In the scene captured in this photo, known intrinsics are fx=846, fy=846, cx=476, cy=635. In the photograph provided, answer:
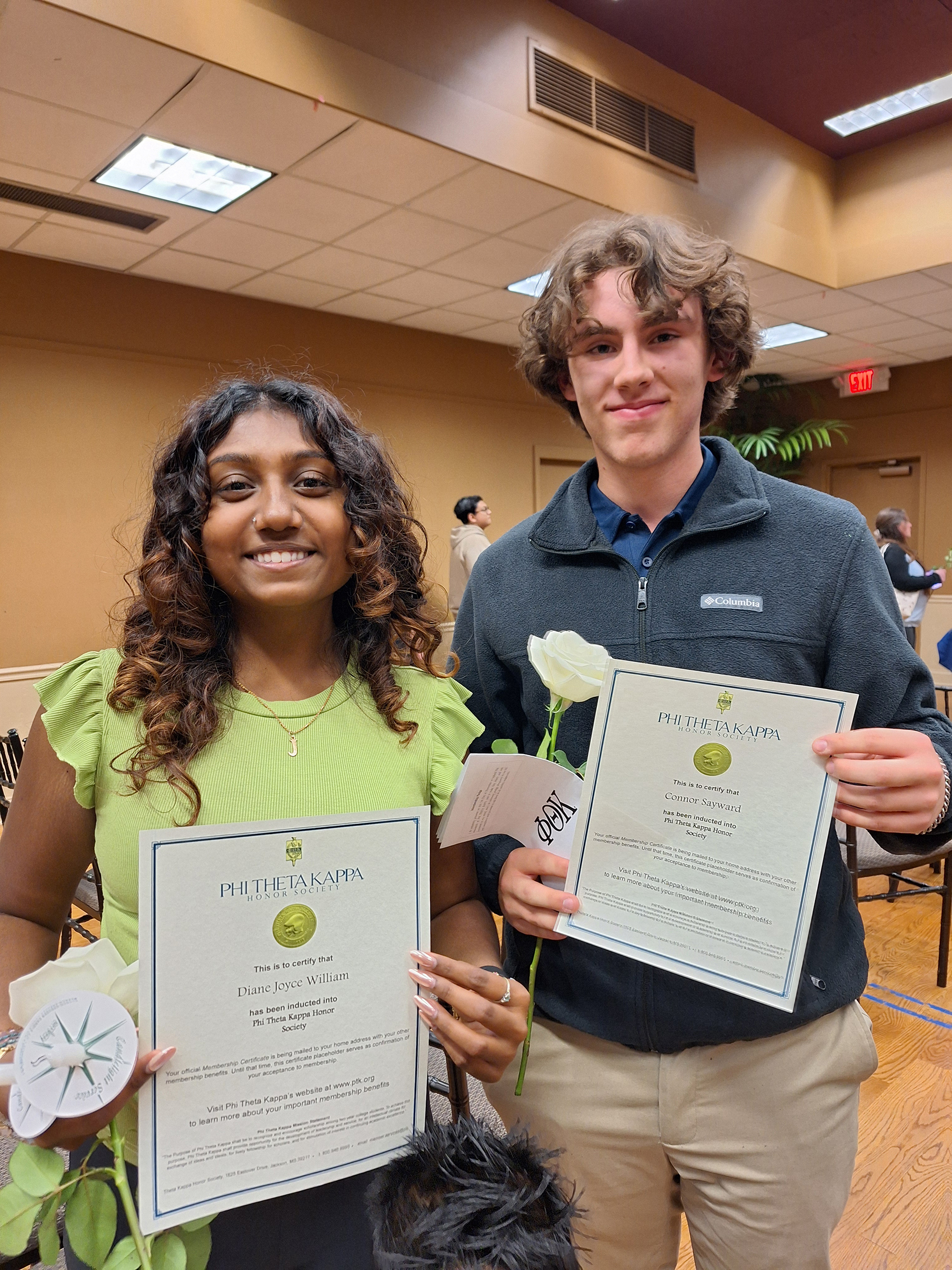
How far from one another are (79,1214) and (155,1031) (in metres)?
0.15

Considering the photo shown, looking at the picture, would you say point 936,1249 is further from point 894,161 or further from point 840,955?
point 894,161

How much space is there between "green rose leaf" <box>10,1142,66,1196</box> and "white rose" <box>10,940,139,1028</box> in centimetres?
10

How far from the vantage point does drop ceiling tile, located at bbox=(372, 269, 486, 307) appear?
5.59 m

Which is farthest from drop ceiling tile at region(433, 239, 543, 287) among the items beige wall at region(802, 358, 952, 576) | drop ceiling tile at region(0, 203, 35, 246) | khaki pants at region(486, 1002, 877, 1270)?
beige wall at region(802, 358, 952, 576)

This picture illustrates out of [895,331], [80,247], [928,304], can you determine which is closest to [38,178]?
[80,247]

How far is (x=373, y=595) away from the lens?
1.05 m

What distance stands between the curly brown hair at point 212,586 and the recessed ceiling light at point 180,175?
346 centimetres

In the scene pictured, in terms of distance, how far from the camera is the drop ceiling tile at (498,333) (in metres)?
6.82

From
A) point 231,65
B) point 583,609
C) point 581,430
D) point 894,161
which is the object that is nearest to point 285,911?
point 583,609

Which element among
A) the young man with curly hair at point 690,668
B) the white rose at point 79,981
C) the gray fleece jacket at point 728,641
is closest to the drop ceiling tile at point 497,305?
the young man with curly hair at point 690,668

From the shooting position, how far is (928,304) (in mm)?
6695

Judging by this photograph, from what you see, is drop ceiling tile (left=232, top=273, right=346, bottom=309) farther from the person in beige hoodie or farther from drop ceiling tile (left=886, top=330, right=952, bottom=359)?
drop ceiling tile (left=886, top=330, right=952, bottom=359)

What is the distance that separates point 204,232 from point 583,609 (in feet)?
14.8

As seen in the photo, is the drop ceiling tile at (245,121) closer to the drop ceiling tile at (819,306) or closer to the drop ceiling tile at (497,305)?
the drop ceiling tile at (497,305)
